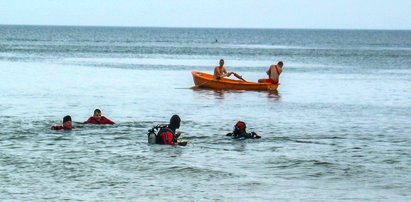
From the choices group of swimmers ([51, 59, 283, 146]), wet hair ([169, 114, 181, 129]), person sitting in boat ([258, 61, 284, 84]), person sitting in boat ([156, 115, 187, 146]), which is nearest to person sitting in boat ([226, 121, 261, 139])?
group of swimmers ([51, 59, 283, 146])

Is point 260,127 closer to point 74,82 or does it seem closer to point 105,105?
point 105,105

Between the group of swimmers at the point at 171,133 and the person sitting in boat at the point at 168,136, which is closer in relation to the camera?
the group of swimmers at the point at 171,133

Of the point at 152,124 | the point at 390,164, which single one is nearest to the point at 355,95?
the point at 152,124

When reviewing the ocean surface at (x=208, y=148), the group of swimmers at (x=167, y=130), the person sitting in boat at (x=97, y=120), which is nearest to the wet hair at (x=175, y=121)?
the group of swimmers at (x=167, y=130)

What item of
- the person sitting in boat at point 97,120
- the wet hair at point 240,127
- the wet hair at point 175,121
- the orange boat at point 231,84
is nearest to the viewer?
the wet hair at point 175,121

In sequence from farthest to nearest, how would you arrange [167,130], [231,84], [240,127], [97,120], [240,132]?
[231,84], [97,120], [240,132], [240,127], [167,130]

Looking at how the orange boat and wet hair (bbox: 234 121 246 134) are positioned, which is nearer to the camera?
wet hair (bbox: 234 121 246 134)

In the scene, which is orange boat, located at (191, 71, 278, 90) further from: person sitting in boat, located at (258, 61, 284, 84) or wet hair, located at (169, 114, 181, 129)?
wet hair, located at (169, 114, 181, 129)

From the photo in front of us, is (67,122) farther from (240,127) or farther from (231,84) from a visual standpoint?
(231,84)

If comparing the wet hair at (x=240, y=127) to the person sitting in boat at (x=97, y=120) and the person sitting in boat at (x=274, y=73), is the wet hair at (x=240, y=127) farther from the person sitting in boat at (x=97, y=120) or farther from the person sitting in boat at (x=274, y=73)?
the person sitting in boat at (x=274, y=73)

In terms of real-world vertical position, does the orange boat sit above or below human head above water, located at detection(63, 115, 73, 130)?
above

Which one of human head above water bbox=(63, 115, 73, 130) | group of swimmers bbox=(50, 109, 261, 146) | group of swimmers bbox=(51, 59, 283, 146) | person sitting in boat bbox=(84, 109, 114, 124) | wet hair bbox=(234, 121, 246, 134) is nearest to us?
group of swimmers bbox=(50, 109, 261, 146)

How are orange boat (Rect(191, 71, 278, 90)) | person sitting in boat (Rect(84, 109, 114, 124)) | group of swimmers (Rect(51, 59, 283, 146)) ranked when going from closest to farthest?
1. group of swimmers (Rect(51, 59, 283, 146))
2. person sitting in boat (Rect(84, 109, 114, 124))
3. orange boat (Rect(191, 71, 278, 90))

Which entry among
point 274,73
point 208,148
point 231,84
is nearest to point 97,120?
point 208,148
